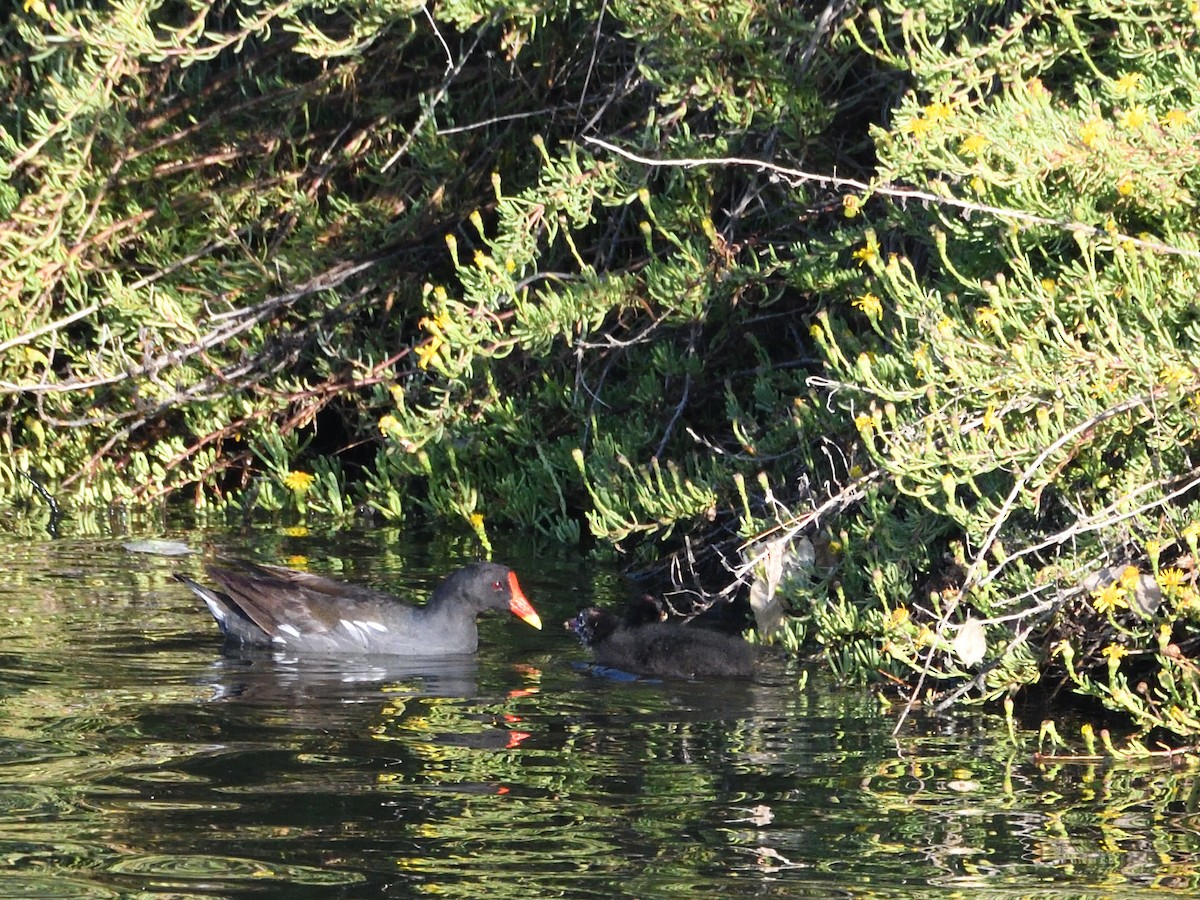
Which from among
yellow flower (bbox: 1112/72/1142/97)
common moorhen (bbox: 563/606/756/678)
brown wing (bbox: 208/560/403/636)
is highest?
yellow flower (bbox: 1112/72/1142/97)

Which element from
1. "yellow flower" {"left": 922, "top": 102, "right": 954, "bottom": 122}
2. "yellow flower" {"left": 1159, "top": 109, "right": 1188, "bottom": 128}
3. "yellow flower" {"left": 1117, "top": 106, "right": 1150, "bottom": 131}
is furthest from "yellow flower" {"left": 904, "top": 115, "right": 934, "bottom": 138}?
"yellow flower" {"left": 1159, "top": 109, "right": 1188, "bottom": 128}

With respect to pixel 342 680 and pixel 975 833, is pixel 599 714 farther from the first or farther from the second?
pixel 975 833

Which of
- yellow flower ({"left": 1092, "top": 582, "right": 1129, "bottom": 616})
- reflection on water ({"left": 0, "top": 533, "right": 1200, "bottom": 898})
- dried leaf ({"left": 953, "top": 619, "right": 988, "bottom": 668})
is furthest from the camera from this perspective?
dried leaf ({"left": 953, "top": 619, "right": 988, "bottom": 668})

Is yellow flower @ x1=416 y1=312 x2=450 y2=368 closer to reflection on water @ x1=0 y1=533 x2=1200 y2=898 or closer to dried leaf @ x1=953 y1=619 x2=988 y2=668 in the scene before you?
reflection on water @ x1=0 y1=533 x2=1200 y2=898

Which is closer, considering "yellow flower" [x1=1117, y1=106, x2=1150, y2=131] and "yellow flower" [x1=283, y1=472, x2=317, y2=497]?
"yellow flower" [x1=1117, y1=106, x2=1150, y2=131]

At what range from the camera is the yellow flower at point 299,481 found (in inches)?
464

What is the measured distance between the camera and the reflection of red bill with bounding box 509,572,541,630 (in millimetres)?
9289

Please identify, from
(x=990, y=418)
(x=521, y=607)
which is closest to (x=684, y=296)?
(x=521, y=607)

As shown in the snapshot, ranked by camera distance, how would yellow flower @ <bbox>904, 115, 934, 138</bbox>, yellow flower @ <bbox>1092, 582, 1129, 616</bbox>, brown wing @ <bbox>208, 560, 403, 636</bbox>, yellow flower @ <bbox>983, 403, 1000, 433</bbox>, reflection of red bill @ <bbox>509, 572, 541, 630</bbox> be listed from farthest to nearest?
reflection of red bill @ <bbox>509, 572, 541, 630</bbox>, brown wing @ <bbox>208, 560, 403, 636</bbox>, yellow flower @ <bbox>904, 115, 934, 138</bbox>, yellow flower @ <bbox>983, 403, 1000, 433</bbox>, yellow flower @ <bbox>1092, 582, 1129, 616</bbox>

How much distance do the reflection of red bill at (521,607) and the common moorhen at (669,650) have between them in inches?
19.0

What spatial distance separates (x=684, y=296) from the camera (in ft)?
30.3

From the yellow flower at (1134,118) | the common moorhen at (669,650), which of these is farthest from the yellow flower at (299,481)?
the yellow flower at (1134,118)

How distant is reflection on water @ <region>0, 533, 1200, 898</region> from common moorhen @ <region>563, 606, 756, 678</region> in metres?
0.13

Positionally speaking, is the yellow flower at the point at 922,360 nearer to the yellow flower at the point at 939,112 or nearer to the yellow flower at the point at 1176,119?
the yellow flower at the point at 939,112
